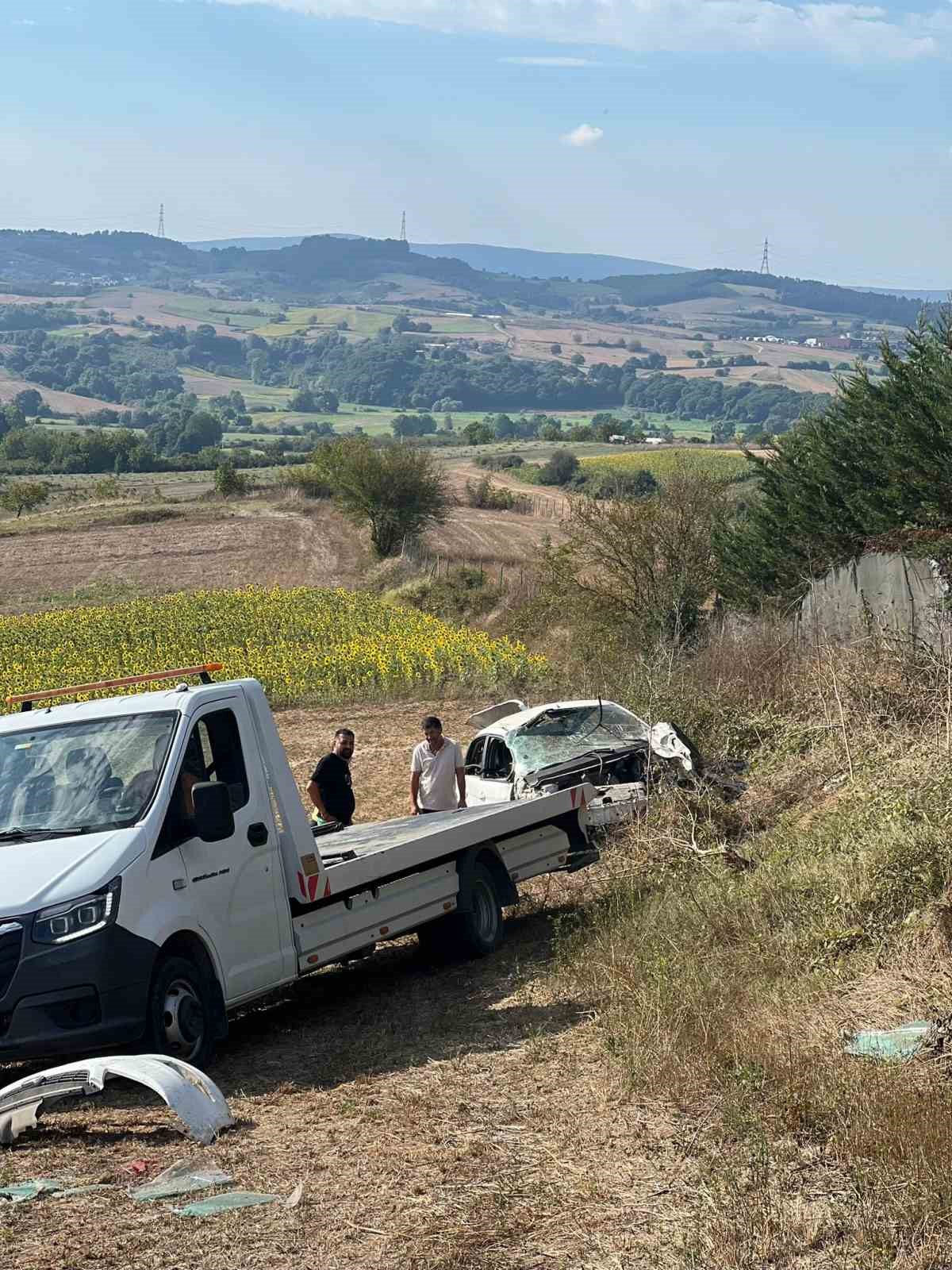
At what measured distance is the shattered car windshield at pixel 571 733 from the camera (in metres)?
14.8

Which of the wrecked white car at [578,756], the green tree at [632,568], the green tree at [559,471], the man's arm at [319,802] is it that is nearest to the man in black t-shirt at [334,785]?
the man's arm at [319,802]

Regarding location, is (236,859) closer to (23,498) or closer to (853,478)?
(853,478)

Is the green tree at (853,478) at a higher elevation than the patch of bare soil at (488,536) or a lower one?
higher

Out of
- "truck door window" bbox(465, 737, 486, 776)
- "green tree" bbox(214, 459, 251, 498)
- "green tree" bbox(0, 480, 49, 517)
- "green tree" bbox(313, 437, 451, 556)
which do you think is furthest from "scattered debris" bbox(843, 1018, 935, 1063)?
"green tree" bbox(0, 480, 49, 517)

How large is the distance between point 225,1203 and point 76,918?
2.31 metres

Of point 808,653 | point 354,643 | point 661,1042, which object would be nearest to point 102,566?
point 354,643

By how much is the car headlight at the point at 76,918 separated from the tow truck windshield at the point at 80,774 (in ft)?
2.03

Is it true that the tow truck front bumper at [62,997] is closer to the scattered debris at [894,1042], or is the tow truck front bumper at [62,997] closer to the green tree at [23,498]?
the scattered debris at [894,1042]

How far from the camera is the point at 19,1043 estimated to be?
292 inches

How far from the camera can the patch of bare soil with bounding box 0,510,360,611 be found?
53.4 metres

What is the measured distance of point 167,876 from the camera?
809cm

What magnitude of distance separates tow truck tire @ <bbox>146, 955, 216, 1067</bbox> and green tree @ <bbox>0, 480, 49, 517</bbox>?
7700cm

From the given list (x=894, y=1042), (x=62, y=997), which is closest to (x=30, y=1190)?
(x=62, y=997)

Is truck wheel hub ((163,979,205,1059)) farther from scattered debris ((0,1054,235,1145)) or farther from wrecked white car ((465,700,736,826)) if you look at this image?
wrecked white car ((465,700,736,826))
